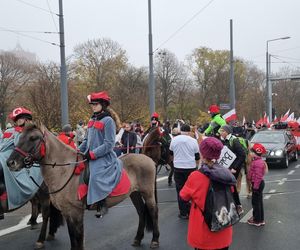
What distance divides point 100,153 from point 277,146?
41.6 feet

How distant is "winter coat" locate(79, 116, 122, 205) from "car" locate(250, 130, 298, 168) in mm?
10806

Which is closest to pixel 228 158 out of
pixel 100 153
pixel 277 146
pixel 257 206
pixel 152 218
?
pixel 257 206

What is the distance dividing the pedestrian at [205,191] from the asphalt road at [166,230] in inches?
87.3

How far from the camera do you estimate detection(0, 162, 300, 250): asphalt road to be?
659cm

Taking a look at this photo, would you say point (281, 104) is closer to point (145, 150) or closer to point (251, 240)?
point (145, 150)

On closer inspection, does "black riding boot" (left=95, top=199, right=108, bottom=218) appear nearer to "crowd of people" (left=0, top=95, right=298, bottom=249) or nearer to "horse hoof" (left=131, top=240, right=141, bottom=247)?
"crowd of people" (left=0, top=95, right=298, bottom=249)

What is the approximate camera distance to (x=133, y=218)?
843cm

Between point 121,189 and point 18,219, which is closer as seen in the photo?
point 121,189

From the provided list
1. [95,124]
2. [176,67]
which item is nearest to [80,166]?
[95,124]

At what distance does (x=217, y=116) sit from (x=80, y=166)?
5508 mm

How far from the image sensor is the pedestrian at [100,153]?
5.55m

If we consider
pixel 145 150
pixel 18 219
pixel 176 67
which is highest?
pixel 176 67

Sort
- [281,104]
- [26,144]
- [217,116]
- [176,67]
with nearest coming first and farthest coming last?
[26,144], [217,116], [176,67], [281,104]

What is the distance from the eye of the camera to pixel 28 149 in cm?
521
